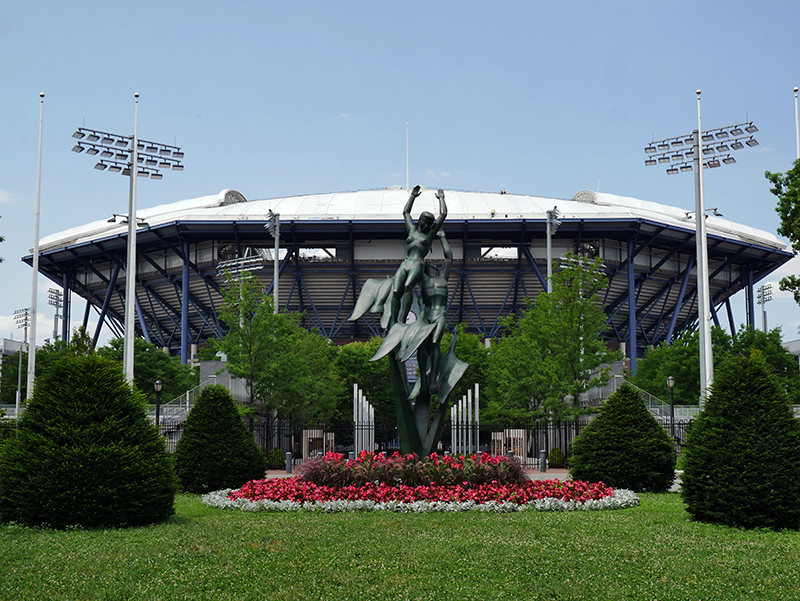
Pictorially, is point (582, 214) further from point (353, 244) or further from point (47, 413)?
point (47, 413)

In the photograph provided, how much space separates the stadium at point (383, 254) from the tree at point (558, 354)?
24.6m

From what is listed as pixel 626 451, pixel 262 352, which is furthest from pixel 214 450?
pixel 262 352

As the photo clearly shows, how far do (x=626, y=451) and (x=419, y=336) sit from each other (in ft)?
17.9

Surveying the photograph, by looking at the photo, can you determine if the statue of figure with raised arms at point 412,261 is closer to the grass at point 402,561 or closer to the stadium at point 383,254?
the grass at point 402,561

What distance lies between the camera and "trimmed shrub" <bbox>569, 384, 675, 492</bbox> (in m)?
18.6

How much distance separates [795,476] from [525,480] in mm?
5380

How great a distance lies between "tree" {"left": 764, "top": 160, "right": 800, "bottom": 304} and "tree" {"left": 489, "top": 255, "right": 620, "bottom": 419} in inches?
487

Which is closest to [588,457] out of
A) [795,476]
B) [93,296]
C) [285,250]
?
[795,476]

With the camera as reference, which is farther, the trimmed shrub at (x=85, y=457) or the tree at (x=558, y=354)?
the tree at (x=558, y=354)

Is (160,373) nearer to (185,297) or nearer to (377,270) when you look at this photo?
(185,297)

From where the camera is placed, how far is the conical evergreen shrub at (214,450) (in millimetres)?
18578

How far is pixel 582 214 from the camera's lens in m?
61.0

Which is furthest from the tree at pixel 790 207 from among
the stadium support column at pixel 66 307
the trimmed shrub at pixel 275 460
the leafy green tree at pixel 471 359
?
the stadium support column at pixel 66 307

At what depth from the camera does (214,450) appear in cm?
1877
